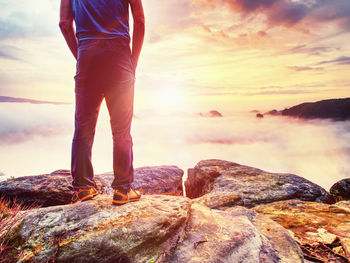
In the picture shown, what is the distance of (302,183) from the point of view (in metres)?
8.60

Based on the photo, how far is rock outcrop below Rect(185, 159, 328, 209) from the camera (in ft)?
19.0

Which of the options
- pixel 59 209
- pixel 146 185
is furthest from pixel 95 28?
pixel 146 185

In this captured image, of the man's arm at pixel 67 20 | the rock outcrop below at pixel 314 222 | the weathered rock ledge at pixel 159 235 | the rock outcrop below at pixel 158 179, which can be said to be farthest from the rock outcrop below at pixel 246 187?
the man's arm at pixel 67 20

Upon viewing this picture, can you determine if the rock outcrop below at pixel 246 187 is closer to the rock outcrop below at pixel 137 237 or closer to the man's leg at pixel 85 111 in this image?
the rock outcrop below at pixel 137 237

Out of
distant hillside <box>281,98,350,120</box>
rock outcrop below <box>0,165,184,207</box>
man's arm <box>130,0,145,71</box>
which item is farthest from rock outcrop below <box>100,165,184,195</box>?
distant hillside <box>281,98,350,120</box>

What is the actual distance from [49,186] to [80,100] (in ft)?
10.7

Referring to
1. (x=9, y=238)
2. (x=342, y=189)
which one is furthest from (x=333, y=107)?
(x=9, y=238)

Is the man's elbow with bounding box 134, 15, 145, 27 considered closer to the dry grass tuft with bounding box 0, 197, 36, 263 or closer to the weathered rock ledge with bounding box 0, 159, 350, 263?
→ the weathered rock ledge with bounding box 0, 159, 350, 263

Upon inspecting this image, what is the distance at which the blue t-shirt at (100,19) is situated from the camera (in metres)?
3.21

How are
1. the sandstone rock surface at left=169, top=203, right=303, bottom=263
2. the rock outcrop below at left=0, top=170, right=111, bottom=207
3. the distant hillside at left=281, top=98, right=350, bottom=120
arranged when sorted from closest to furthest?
the sandstone rock surface at left=169, top=203, right=303, bottom=263, the rock outcrop below at left=0, top=170, right=111, bottom=207, the distant hillside at left=281, top=98, right=350, bottom=120

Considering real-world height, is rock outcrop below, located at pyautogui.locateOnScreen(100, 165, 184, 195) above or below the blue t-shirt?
below

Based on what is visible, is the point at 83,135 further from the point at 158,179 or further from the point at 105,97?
the point at 158,179

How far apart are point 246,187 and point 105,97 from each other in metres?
6.63

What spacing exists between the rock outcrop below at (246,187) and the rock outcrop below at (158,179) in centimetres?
169
